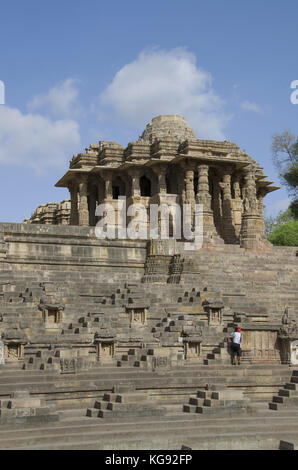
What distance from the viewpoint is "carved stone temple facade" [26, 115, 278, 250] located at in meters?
42.2

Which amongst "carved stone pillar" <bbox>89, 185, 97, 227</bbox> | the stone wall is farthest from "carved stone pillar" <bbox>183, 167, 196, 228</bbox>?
the stone wall

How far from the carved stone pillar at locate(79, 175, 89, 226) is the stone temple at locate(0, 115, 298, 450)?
7464 mm

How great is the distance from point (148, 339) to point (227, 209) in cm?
2287

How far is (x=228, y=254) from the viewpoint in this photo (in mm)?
32656

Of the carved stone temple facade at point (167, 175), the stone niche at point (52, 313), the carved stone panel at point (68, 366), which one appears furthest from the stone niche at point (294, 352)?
the carved stone temple facade at point (167, 175)

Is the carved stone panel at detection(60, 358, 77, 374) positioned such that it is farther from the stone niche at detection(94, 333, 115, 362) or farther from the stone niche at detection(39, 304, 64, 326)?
the stone niche at detection(39, 304, 64, 326)

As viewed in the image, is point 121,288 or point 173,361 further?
point 121,288

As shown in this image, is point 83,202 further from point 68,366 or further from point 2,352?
point 68,366

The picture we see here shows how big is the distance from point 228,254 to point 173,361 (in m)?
12.7

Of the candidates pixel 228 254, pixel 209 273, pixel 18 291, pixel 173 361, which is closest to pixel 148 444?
pixel 173 361

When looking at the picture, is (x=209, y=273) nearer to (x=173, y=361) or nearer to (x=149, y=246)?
(x=149, y=246)

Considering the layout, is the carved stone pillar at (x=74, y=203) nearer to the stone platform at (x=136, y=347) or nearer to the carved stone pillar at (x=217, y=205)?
the carved stone pillar at (x=217, y=205)

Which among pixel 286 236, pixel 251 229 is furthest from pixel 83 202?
pixel 286 236

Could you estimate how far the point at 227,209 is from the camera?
4362 cm
